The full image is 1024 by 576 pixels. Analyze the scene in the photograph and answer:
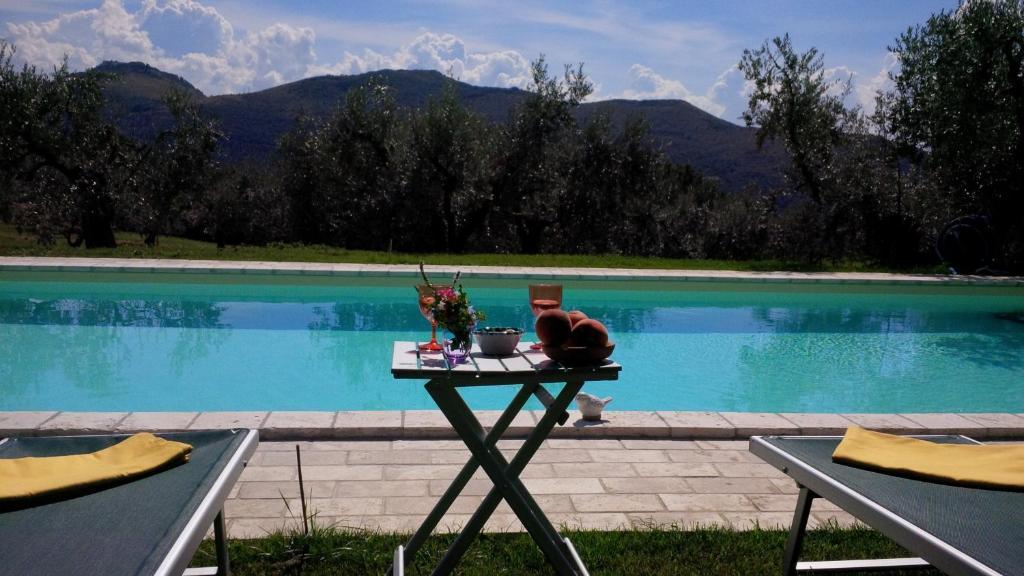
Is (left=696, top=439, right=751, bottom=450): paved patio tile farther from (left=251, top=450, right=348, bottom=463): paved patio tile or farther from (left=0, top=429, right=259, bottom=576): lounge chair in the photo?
(left=0, top=429, right=259, bottom=576): lounge chair

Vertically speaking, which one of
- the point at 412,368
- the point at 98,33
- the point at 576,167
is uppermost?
the point at 98,33

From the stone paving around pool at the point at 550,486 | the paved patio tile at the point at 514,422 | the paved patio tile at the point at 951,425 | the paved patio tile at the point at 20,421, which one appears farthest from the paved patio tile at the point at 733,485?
the paved patio tile at the point at 20,421

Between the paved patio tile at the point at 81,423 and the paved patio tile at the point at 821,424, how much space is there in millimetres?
3432

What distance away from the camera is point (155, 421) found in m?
4.14

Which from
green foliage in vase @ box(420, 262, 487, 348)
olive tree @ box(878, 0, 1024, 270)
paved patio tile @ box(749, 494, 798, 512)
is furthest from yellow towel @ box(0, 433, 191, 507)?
olive tree @ box(878, 0, 1024, 270)

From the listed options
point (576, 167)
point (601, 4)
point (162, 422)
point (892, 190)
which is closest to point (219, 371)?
point (162, 422)

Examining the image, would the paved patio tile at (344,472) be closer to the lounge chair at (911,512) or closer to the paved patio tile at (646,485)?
the paved patio tile at (646,485)

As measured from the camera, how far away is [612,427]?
4254mm

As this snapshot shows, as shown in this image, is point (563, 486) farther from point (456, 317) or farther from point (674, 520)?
point (456, 317)

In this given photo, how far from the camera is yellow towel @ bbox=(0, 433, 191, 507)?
2.13m

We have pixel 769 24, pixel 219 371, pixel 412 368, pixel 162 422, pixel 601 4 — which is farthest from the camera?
pixel 769 24

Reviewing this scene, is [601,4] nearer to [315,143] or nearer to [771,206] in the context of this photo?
[771,206]

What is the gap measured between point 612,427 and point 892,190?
45.8ft

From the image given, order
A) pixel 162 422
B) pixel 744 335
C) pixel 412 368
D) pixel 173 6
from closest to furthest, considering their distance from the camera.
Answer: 1. pixel 412 368
2. pixel 162 422
3. pixel 744 335
4. pixel 173 6
